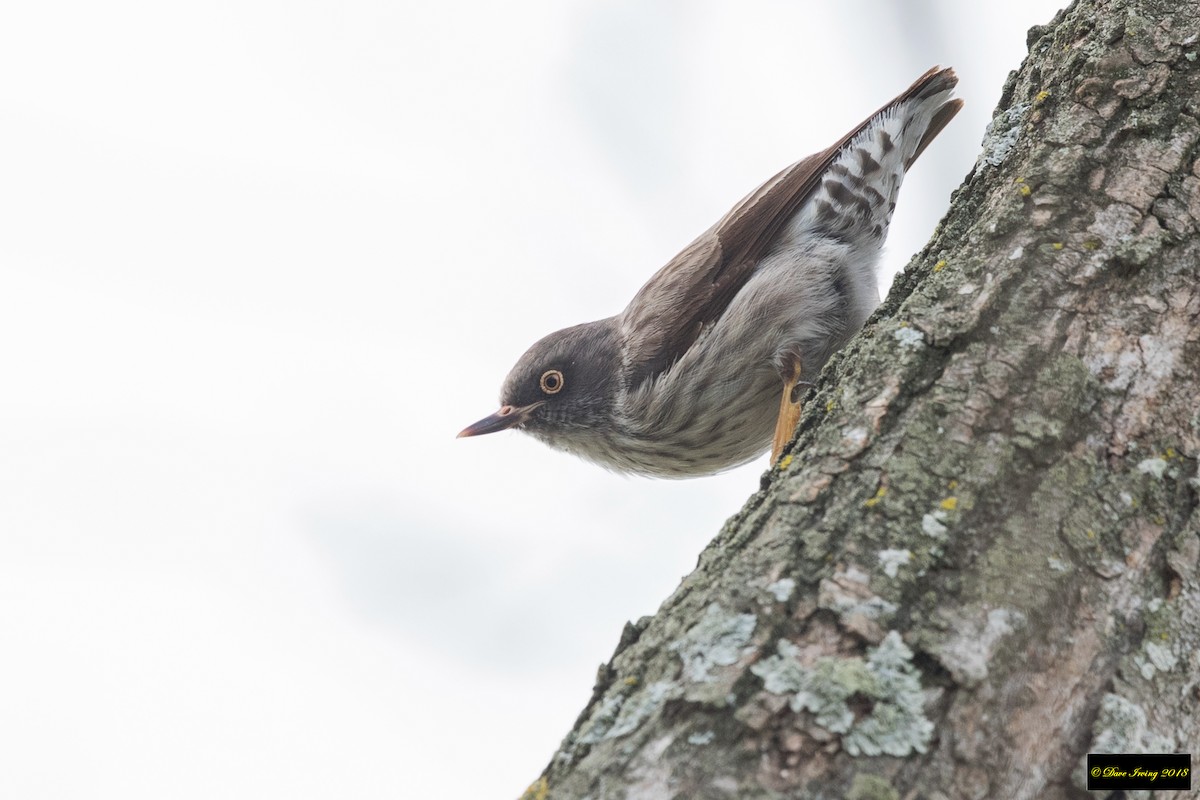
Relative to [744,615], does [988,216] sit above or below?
above

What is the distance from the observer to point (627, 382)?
5.11 metres

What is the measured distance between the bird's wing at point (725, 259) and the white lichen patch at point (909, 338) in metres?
2.65

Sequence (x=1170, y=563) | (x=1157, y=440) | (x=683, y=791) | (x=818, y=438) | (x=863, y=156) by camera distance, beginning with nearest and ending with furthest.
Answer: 1. (x=683, y=791)
2. (x=1170, y=563)
3. (x=1157, y=440)
4. (x=818, y=438)
5. (x=863, y=156)

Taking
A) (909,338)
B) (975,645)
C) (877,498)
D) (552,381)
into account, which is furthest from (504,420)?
(975,645)

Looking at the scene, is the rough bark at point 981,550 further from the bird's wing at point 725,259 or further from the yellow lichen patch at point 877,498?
the bird's wing at point 725,259

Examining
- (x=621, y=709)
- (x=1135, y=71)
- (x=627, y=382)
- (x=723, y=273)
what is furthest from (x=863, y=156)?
(x=621, y=709)

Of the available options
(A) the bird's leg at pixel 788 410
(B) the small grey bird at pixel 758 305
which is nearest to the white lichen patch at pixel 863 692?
(A) the bird's leg at pixel 788 410

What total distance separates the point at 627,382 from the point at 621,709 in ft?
11.4

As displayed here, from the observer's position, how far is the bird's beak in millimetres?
5609

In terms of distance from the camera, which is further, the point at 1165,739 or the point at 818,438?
the point at 818,438

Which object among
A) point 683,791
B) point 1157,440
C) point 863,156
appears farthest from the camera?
point 863,156

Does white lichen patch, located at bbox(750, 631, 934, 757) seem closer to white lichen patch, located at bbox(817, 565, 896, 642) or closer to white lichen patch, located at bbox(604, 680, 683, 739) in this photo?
white lichen patch, located at bbox(817, 565, 896, 642)

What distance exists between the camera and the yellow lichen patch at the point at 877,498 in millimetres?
1808

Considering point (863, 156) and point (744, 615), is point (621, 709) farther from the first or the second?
point (863, 156)
